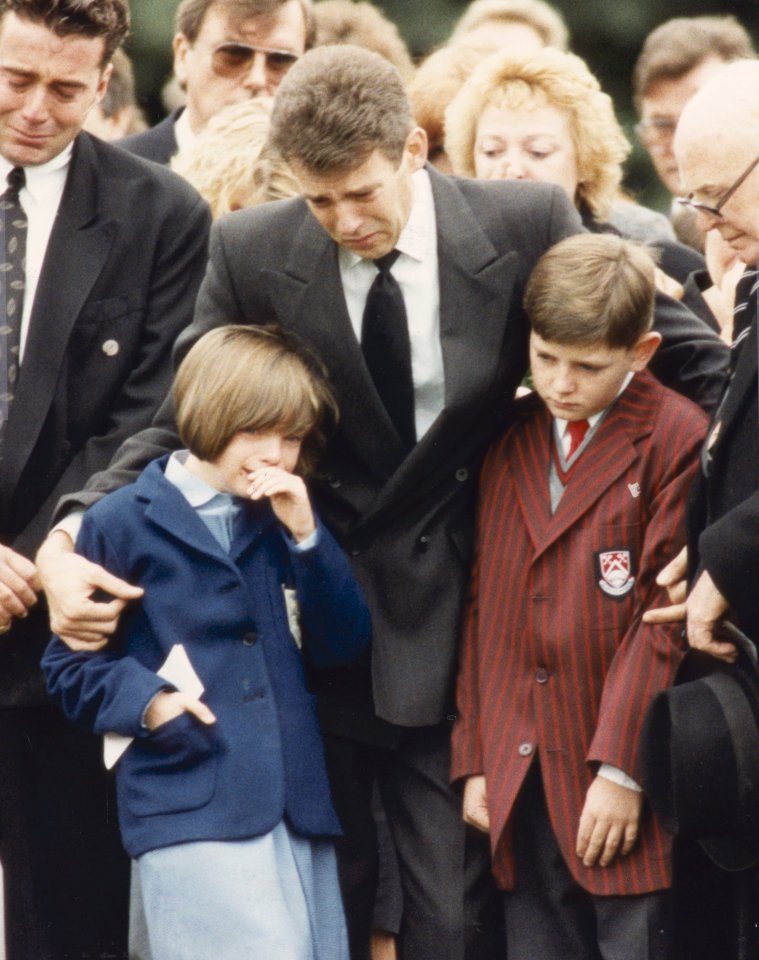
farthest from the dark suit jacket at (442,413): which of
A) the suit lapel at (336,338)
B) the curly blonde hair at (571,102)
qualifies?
the curly blonde hair at (571,102)

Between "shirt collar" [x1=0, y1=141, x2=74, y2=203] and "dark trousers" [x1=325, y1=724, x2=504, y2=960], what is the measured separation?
136 centimetres

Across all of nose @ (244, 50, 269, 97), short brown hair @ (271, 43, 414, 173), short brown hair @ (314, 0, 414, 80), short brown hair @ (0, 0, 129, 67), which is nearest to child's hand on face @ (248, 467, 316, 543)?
short brown hair @ (271, 43, 414, 173)

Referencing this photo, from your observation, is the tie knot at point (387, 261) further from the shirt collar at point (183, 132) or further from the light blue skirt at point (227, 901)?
the shirt collar at point (183, 132)

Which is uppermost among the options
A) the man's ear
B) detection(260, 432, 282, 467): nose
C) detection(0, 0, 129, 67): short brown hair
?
detection(0, 0, 129, 67): short brown hair

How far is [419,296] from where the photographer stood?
456cm

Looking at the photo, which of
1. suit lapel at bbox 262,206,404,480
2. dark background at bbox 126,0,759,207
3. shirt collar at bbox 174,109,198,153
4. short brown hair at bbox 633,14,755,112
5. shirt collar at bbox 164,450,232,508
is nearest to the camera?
shirt collar at bbox 164,450,232,508

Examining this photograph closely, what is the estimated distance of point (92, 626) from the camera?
4348 millimetres

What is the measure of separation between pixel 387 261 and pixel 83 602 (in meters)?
0.92

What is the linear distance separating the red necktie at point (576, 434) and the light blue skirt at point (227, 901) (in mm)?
939

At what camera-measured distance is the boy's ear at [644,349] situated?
4449mm

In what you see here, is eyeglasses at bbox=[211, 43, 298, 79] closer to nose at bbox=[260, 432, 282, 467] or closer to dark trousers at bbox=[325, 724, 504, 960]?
nose at bbox=[260, 432, 282, 467]

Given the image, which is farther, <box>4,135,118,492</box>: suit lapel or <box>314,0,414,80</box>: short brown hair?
<box>314,0,414,80</box>: short brown hair

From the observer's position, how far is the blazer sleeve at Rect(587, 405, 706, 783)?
4336 mm

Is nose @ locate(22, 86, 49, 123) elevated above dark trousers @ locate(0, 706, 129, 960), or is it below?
above
